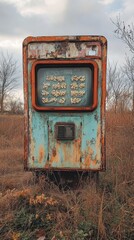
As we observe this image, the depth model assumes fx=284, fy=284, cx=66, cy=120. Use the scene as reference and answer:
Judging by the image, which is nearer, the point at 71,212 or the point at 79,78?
the point at 71,212

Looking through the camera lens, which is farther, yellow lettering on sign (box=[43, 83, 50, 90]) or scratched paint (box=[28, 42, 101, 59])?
yellow lettering on sign (box=[43, 83, 50, 90])

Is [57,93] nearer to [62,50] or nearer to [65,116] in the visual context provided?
[65,116]

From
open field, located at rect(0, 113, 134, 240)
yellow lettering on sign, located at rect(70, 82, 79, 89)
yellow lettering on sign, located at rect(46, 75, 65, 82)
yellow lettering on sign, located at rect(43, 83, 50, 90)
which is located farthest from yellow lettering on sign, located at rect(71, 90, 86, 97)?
open field, located at rect(0, 113, 134, 240)

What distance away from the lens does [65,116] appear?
10.2 feet

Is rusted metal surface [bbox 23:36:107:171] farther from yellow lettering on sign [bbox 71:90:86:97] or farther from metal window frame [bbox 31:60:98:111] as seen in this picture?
yellow lettering on sign [bbox 71:90:86:97]

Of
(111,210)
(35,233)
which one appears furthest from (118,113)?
(35,233)

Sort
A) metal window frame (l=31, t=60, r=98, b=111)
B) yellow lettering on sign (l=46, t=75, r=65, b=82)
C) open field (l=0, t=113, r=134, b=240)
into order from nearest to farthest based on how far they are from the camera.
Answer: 1. open field (l=0, t=113, r=134, b=240)
2. metal window frame (l=31, t=60, r=98, b=111)
3. yellow lettering on sign (l=46, t=75, r=65, b=82)

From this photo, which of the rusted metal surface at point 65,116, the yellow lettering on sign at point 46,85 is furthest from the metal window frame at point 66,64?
the yellow lettering on sign at point 46,85

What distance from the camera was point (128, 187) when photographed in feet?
10.6

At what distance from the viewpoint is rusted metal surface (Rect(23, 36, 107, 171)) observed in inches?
119

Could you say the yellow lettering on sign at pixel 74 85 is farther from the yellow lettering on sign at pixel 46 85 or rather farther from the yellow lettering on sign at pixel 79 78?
the yellow lettering on sign at pixel 46 85

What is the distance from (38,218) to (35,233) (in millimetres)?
159

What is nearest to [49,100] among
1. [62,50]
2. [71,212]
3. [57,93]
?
[57,93]

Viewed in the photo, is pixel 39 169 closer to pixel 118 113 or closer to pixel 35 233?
pixel 35 233
